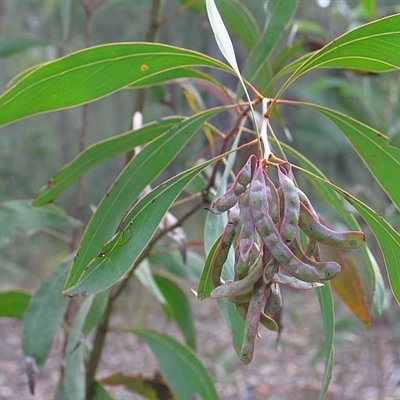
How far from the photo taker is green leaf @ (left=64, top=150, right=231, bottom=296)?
1.94ft

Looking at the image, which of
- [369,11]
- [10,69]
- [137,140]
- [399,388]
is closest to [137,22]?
[10,69]

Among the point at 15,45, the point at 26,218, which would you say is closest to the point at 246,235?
the point at 26,218

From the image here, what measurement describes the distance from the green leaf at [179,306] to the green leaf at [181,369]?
161 mm

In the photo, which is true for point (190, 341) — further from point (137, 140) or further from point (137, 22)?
point (137, 22)

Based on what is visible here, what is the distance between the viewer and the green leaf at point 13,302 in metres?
1.15

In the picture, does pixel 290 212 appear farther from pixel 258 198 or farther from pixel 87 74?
pixel 87 74

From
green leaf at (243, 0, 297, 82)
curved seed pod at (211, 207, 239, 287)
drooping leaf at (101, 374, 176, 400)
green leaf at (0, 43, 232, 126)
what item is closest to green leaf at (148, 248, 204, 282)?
drooping leaf at (101, 374, 176, 400)

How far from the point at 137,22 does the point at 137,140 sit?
8.57 ft

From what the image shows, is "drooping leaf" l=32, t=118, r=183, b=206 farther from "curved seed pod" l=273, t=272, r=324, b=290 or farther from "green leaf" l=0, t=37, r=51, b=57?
"green leaf" l=0, t=37, r=51, b=57

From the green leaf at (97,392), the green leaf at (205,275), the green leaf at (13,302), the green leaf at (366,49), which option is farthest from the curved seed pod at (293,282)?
the green leaf at (13,302)

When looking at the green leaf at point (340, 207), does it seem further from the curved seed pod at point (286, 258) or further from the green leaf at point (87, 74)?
the curved seed pod at point (286, 258)

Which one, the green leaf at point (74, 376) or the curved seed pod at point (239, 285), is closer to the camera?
the curved seed pod at point (239, 285)

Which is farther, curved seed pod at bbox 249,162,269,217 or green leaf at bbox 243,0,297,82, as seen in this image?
green leaf at bbox 243,0,297,82

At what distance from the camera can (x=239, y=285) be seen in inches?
18.8
